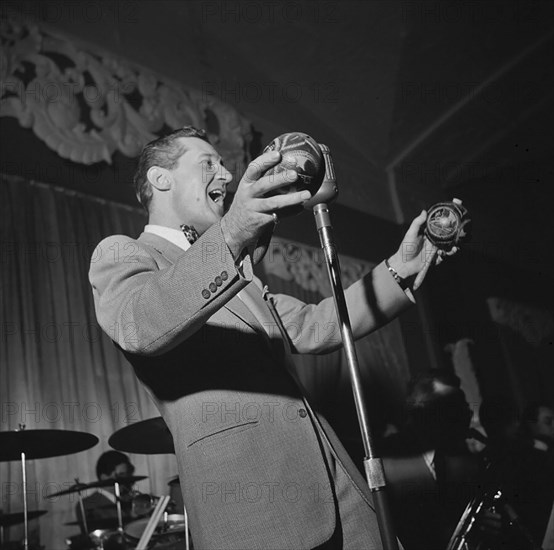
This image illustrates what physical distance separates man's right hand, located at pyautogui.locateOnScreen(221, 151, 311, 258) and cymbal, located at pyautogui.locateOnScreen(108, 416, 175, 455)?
2214mm

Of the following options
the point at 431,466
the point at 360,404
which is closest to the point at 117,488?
the point at 431,466

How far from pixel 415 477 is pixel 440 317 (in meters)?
5.32

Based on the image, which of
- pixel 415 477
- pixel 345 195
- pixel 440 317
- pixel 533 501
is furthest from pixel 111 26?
pixel 440 317

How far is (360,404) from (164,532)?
2641 millimetres

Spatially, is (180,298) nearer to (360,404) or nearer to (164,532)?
(360,404)

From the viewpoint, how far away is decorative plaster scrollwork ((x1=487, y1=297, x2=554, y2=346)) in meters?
8.67

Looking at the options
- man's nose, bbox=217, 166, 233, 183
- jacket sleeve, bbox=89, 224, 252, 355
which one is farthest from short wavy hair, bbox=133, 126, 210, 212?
jacket sleeve, bbox=89, 224, 252, 355

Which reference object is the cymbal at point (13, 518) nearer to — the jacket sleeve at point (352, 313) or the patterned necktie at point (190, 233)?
the jacket sleeve at point (352, 313)

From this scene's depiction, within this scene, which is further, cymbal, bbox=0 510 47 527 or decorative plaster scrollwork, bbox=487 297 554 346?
decorative plaster scrollwork, bbox=487 297 554 346

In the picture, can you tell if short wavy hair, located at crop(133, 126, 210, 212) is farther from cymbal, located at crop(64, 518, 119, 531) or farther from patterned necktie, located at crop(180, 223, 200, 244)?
cymbal, located at crop(64, 518, 119, 531)

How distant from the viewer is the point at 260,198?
1.04 meters

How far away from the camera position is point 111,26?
5.11 m

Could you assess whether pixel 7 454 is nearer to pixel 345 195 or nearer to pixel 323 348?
pixel 323 348

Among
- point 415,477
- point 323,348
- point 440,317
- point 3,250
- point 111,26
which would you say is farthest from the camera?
point 440,317
